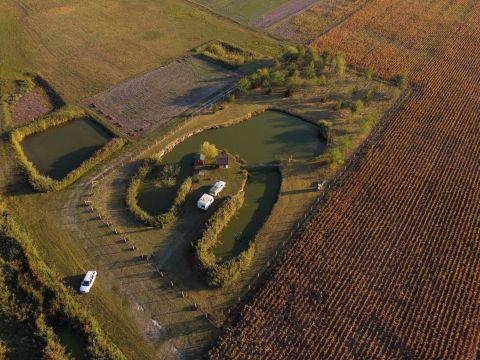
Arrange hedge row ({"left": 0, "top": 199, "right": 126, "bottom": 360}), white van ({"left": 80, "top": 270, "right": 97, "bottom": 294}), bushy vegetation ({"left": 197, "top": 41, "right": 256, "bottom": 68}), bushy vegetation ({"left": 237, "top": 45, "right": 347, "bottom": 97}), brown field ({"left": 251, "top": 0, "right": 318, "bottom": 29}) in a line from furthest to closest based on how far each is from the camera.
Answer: brown field ({"left": 251, "top": 0, "right": 318, "bottom": 29}) → bushy vegetation ({"left": 197, "top": 41, "right": 256, "bottom": 68}) → bushy vegetation ({"left": 237, "top": 45, "right": 347, "bottom": 97}) → white van ({"left": 80, "top": 270, "right": 97, "bottom": 294}) → hedge row ({"left": 0, "top": 199, "right": 126, "bottom": 360})

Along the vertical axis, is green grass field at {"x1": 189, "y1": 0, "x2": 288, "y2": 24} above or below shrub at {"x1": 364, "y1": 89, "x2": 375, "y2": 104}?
above

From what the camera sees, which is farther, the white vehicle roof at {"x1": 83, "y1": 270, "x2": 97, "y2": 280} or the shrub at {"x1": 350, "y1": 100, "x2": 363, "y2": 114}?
the shrub at {"x1": 350, "y1": 100, "x2": 363, "y2": 114}

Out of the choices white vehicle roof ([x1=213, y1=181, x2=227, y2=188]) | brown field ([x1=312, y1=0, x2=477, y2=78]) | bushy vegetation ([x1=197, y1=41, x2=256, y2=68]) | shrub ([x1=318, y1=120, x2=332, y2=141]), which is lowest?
white vehicle roof ([x1=213, y1=181, x2=227, y2=188])

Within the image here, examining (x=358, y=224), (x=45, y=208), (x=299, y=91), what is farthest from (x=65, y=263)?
A: (x=299, y=91)

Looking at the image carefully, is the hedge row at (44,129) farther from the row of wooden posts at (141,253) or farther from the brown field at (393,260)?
the brown field at (393,260)

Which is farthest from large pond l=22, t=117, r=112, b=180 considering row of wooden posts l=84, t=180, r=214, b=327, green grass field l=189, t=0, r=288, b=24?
green grass field l=189, t=0, r=288, b=24

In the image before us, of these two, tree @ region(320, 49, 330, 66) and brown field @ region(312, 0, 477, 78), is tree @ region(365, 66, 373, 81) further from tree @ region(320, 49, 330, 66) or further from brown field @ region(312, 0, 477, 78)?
tree @ region(320, 49, 330, 66)

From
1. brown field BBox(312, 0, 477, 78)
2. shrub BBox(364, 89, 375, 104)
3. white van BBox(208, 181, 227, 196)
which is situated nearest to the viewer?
white van BBox(208, 181, 227, 196)
